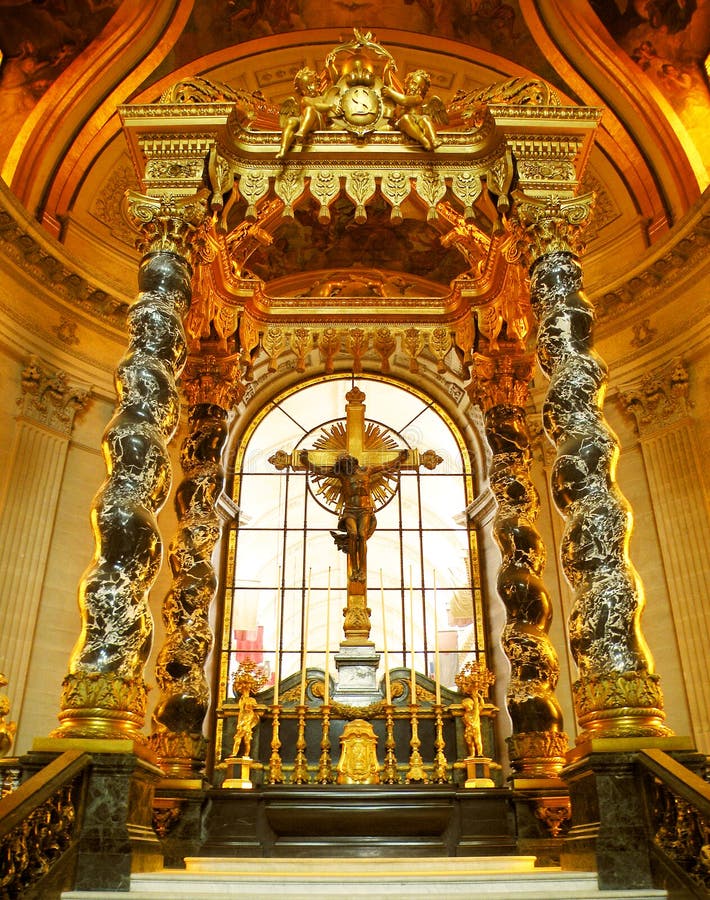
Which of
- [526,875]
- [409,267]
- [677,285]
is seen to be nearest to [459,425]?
[409,267]

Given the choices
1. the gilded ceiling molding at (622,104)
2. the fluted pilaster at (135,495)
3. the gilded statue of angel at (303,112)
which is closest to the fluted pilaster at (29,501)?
the fluted pilaster at (135,495)

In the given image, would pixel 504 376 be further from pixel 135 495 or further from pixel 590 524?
pixel 135 495

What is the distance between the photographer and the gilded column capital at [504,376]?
8.41 meters

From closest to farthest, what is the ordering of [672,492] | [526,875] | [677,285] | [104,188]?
[526,875] < [672,492] < [677,285] < [104,188]

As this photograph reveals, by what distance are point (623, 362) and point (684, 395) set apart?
1.12 meters

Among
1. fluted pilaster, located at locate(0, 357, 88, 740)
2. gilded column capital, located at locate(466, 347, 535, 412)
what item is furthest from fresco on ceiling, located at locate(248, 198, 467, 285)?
gilded column capital, located at locate(466, 347, 535, 412)

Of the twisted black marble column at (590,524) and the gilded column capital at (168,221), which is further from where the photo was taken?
the gilded column capital at (168,221)

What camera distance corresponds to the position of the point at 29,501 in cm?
923

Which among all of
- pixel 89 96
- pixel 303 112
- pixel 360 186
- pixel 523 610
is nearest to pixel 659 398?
pixel 523 610

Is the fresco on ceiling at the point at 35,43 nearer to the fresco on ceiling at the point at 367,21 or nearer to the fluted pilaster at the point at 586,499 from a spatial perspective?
the fresco on ceiling at the point at 367,21

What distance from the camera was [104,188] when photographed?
11.7 m

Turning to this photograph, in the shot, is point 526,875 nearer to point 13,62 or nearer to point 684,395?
point 684,395

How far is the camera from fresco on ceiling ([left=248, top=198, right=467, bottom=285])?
12844 mm

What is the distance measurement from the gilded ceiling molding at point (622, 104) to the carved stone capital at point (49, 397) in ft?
26.2
